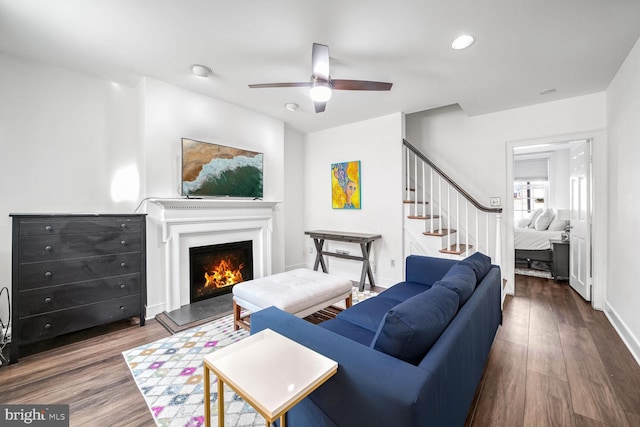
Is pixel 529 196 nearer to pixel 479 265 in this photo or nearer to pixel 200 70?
pixel 479 265

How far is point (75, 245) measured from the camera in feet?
7.61

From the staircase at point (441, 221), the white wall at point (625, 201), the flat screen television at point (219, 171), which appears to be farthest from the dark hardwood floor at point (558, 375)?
the flat screen television at point (219, 171)

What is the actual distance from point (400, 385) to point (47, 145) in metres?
3.60

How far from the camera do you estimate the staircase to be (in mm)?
3656

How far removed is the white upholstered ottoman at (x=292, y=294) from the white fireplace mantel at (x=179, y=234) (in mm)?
1000

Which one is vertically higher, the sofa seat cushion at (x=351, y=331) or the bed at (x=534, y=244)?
the bed at (x=534, y=244)

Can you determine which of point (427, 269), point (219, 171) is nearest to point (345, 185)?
point (219, 171)

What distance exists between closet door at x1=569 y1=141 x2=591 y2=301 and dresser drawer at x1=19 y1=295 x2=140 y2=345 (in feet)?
16.8

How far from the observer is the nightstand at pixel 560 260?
419 centimetres

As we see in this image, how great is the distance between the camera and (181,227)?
3.13m

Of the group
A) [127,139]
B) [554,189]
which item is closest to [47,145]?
[127,139]

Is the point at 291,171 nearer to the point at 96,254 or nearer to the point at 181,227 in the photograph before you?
the point at 181,227

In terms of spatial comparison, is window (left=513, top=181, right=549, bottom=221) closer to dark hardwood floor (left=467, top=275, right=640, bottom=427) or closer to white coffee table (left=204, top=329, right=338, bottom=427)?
dark hardwood floor (left=467, top=275, right=640, bottom=427)

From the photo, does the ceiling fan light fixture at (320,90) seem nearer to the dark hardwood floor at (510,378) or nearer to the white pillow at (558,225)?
the dark hardwood floor at (510,378)
